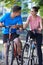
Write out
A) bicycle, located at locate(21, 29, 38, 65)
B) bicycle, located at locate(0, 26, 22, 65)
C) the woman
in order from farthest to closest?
the woman
bicycle, located at locate(21, 29, 38, 65)
bicycle, located at locate(0, 26, 22, 65)

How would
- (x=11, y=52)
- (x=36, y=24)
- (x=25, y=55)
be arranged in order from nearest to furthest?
(x=11, y=52)
(x=25, y=55)
(x=36, y=24)

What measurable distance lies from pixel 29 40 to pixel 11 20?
0.59m

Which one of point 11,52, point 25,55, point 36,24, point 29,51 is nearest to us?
point 11,52

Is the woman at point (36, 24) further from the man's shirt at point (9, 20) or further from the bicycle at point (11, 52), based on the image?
the bicycle at point (11, 52)

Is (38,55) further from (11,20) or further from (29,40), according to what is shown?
(11,20)

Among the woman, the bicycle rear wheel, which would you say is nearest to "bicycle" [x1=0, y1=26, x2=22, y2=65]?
the bicycle rear wheel

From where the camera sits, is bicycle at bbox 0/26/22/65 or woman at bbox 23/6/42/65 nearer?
bicycle at bbox 0/26/22/65

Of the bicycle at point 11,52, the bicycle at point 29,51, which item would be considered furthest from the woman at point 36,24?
the bicycle at point 11,52

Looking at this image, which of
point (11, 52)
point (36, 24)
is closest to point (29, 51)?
point (11, 52)

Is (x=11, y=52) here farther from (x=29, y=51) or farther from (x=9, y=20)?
(x=9, y=20)

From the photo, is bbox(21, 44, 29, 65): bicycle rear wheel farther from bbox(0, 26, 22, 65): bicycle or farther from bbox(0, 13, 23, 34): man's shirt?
bbox(0, 13, 23, 34): man's shirt

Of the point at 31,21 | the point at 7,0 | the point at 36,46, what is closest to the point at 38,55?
the point at 36,46

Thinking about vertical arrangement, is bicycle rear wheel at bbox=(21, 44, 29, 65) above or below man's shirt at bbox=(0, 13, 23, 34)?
below

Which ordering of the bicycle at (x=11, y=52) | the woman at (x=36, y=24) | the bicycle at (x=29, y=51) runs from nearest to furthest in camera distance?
→ the bicycle at (x=11, y=52), the bicycle at (x=29, y=51), the woman at (x=36, y=24)
